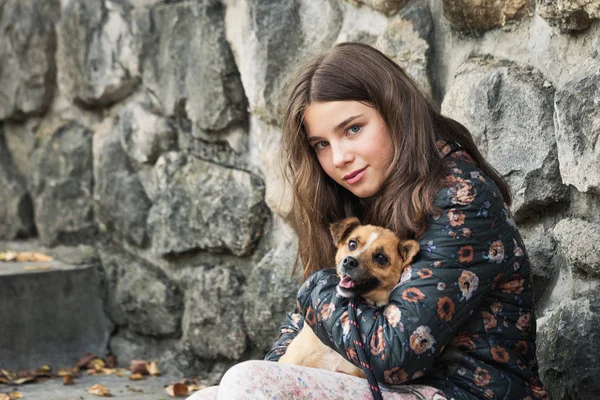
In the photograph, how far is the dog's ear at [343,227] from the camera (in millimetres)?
2844

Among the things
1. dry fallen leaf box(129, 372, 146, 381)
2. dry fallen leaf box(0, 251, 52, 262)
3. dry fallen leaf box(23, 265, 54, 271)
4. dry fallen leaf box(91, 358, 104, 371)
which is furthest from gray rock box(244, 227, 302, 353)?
dry fallen leaf box(0, 251, 52, 262)

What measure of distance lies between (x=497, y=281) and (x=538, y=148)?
64 centimetres

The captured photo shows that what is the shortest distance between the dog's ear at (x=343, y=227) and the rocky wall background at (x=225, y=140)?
1.90 ft

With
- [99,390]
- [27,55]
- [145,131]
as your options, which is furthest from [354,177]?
[27,55]

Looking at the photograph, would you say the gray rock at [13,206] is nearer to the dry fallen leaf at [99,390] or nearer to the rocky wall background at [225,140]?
the rocky wall background at [225,140]

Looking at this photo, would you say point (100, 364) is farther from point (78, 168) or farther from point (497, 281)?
point (497, 281)

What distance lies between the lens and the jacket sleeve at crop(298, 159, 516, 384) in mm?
2369

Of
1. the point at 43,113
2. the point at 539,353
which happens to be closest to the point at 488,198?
the point at 539,353

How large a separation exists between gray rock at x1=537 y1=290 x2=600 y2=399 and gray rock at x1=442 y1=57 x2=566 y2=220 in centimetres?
37

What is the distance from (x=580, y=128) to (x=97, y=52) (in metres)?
2.97

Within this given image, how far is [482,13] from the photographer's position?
A: 314 cm

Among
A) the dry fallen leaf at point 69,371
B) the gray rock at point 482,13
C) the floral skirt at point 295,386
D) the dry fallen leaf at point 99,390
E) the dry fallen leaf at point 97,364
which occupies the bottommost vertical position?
the dry fallen leaf at point 69,371

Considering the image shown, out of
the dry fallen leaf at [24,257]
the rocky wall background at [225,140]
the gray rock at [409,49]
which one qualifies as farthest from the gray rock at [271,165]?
the dry fallen leaf at [24,257]

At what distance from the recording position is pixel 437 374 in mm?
2521
